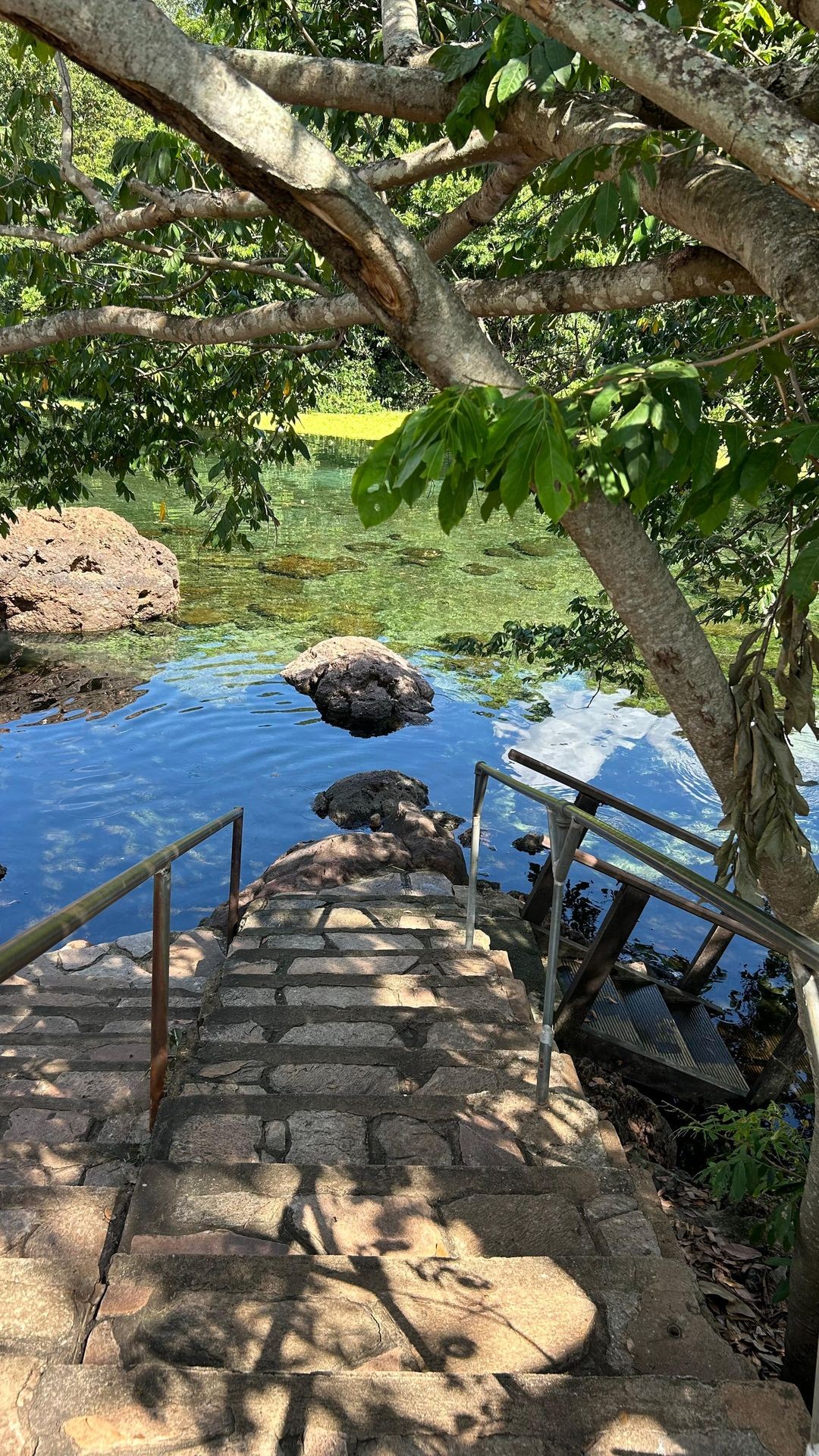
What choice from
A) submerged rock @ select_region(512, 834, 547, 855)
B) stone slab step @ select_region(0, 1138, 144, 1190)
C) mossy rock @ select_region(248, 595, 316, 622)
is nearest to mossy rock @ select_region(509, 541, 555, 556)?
mossy rock @ select_region(248, 595, 316, 622)

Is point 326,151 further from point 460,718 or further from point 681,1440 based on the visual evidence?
point 460,718

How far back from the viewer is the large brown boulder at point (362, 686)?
40.0ft

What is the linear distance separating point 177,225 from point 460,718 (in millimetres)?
7557

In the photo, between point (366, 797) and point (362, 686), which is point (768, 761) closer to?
point (366, 797)

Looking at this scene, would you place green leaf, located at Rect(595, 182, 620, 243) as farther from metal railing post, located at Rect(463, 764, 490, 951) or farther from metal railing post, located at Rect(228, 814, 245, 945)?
metal railing post, located at Rect(228, 814, 245, 945)

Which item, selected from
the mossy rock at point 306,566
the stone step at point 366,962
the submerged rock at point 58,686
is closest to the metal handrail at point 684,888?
the stone step at point 366,962

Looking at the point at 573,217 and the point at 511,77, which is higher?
the point at 511,77

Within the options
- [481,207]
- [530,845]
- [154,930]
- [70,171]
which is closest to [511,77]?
[481,207]

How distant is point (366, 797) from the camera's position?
31.4 feet

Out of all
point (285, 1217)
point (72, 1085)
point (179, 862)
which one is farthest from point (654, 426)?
point (179, 862)

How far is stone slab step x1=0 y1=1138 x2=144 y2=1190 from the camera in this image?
269 cm

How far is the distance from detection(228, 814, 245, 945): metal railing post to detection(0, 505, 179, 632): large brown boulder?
9.85 meters

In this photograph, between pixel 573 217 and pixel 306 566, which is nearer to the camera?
pixel 573 217

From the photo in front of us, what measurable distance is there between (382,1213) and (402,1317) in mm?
383
